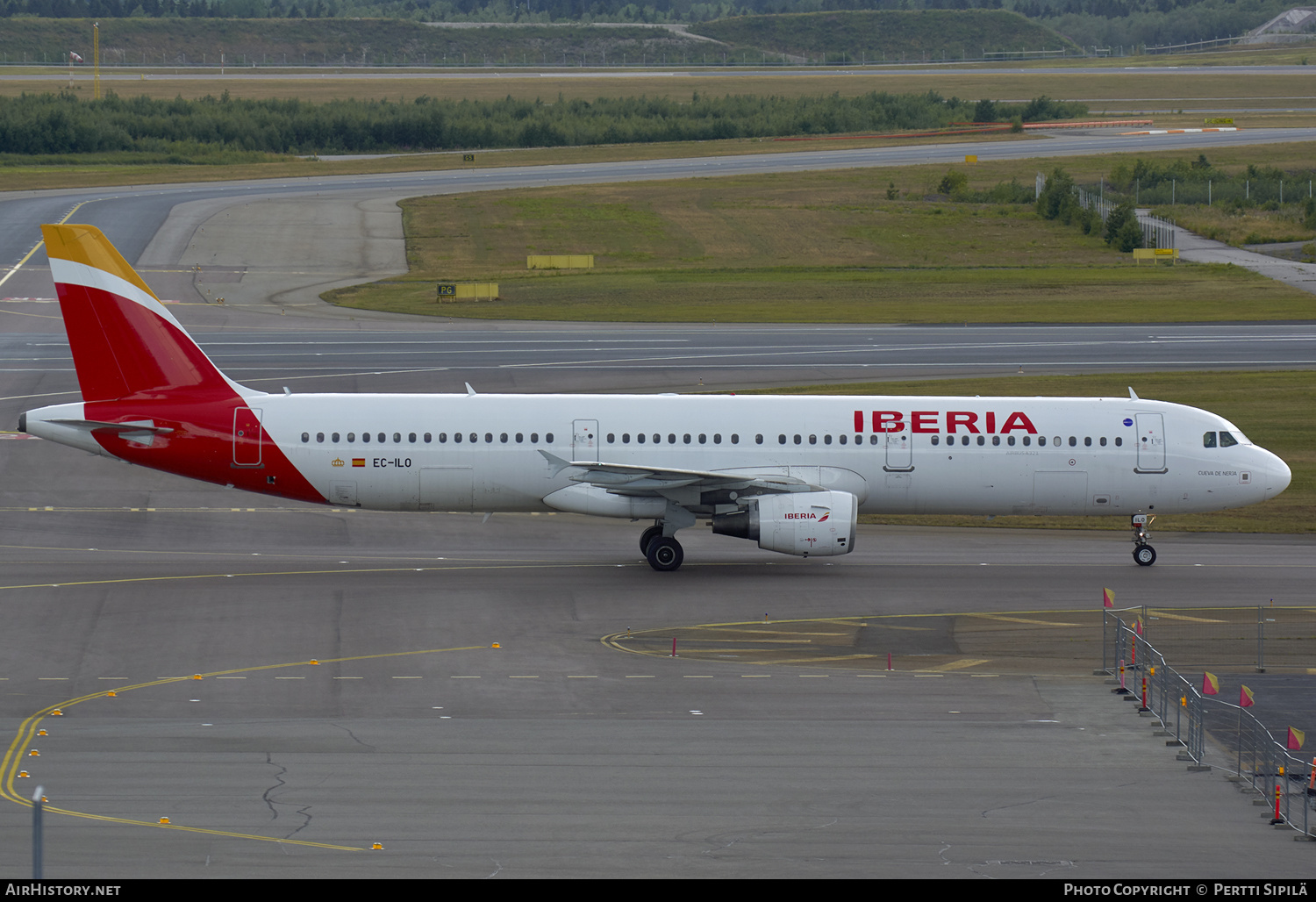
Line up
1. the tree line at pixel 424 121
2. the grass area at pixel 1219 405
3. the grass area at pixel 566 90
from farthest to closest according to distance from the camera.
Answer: the grass area at pixel 566 90
the tree line at pixel 424 121
the grass area at pixel 1219 405

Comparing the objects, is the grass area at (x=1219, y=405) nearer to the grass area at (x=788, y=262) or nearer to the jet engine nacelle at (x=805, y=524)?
the jet engine nacelle at (x=805, y=524)

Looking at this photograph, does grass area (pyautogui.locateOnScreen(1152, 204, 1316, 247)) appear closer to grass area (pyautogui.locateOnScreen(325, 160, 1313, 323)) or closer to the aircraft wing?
grass area (pyautogui.locateOnScreen(325, 160, 1313, 323))

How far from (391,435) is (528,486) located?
3601mm

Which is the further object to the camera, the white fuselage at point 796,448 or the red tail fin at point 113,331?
the white fuselage at point 796,448

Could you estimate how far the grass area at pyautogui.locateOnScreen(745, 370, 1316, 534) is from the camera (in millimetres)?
42969

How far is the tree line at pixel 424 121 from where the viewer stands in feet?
449

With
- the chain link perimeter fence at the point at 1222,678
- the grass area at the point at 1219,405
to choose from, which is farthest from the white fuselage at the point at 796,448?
the grass area at the point at 1219,405

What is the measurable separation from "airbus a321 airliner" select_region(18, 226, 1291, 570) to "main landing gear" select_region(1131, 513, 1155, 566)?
45mm

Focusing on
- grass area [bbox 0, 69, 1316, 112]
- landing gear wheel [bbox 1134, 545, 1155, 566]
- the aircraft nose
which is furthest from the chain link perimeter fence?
grass area [bbox 0, 69, 1316, 112]

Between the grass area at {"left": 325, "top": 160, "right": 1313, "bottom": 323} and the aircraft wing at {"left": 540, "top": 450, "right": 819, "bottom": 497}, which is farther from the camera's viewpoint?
the grass area at {"left": 325, "top": 160, "right": 1313, "bottom": 323}

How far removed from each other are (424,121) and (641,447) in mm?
118710

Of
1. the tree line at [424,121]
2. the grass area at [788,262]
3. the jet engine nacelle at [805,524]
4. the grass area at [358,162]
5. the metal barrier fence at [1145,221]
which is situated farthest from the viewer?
the tree line at [424,121]

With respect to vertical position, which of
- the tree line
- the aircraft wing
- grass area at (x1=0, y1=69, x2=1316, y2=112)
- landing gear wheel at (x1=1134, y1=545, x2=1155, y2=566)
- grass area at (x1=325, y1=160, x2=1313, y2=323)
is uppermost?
grass area at (x1=0, y1=69, x2=1316, y2=112)

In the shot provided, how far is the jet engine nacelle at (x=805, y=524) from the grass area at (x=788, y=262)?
41.7 meters
